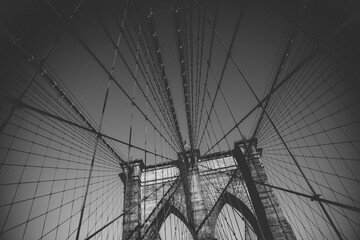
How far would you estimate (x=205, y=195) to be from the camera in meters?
7.63

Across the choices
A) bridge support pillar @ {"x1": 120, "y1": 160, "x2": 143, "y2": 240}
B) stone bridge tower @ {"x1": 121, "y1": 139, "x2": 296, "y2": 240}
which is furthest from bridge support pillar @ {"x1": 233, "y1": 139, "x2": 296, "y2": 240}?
bridge support pillar @ {"x1": 120, "y1": 160, "x2": 143, "y2": 240}

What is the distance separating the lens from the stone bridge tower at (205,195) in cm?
623

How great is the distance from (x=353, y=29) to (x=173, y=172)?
26.2 ft

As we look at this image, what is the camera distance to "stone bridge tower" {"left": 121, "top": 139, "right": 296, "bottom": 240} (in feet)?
20.4

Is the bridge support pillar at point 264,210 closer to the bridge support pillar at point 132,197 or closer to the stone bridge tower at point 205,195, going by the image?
the stone bridge tower at point 205,195

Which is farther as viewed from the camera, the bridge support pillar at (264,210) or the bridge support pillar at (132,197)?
the bridge support pillar at (132,197)

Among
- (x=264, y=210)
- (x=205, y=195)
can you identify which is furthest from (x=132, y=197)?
(x=264, y=210)

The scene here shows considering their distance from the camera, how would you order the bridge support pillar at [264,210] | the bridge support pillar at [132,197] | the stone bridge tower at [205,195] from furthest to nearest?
the bridge support pillar at [132,197] < the stone bridge tower at [205,195] < the bridge support pillar at [264,210]

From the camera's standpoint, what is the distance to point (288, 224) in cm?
604

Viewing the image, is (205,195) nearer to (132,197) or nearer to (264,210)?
(264,210)

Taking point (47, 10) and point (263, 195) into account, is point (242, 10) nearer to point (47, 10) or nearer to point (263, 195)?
point (47, 10)

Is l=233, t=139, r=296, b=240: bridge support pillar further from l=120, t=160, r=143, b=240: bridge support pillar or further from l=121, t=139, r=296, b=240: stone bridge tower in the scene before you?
l=120, t=160, r=143, b=240: bridge support pillar

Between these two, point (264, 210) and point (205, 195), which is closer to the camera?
point (264, 210)

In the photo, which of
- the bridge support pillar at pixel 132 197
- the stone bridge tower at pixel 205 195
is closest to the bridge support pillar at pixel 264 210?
the stone bridge tower at pixel 205 195
